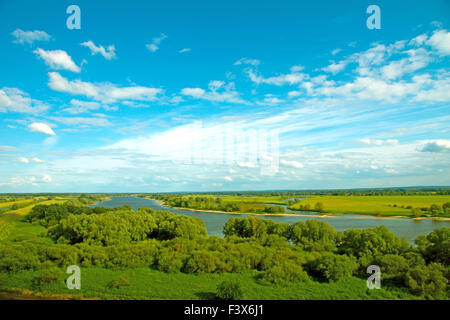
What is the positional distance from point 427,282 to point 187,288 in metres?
12.4

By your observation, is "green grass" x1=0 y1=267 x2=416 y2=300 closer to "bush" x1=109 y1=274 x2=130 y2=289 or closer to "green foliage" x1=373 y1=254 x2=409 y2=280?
"bush" x1=109 y1=274 x2=130 y2=289

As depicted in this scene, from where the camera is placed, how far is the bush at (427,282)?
43.9 ft

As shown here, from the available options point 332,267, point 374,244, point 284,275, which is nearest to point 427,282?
point 332,267

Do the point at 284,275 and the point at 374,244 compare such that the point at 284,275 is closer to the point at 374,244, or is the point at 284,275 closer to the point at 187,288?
the point at 187,288

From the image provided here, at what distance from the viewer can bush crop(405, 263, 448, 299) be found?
1338 centimetres

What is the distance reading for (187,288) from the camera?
14.6 m

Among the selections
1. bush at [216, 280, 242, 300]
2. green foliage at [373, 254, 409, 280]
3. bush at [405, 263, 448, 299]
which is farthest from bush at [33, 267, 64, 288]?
bush at [405, 263, 448, 299]

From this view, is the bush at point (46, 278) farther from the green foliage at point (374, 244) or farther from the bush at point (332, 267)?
the green foliage at point (374, 244)

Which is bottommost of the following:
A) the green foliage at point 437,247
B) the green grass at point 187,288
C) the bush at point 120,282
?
the green grass at point 187,288

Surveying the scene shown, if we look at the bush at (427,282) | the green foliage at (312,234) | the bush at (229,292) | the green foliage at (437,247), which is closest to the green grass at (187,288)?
the bush at (427,282)

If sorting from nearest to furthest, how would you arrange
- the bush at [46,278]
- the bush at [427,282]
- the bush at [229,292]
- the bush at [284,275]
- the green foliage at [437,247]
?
the bush at [229,292] < the bush at [427,282] < the bush at [46,278] < the bush at [284,275] < the green foliage at [437,247]

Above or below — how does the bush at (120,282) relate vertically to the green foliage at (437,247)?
below

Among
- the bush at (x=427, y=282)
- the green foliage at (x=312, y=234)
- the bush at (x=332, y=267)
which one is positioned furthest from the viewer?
the green foliage at (x=312, y=234)

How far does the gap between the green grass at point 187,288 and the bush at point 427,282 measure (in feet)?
1.64
